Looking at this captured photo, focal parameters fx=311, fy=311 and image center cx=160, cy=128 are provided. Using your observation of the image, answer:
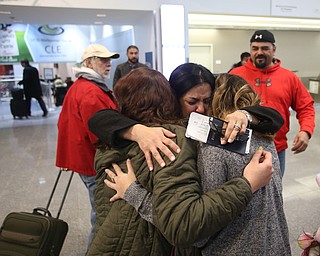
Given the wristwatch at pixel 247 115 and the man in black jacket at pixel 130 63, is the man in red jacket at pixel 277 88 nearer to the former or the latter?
the wristwatch at pixel 247 115

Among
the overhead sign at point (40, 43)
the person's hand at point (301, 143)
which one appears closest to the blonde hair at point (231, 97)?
the person's hand at point (301, 143)

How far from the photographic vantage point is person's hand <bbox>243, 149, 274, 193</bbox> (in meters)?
0.85

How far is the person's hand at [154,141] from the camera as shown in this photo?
2.85 ft

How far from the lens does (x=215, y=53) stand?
9.93 metres

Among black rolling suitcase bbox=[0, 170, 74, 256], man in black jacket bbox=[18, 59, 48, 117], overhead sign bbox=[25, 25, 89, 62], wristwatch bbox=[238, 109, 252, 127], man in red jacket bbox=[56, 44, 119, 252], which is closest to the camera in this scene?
wristwatch bbox=[238, 109, 252, 127]

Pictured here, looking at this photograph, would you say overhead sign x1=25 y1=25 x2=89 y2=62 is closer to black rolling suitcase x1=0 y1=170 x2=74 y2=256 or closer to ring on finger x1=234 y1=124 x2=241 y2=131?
Result: black rolling suitcase x1=0 y1=170 x2=74 y2=256

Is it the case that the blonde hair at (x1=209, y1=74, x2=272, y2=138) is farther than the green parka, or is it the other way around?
the blonde hair at (x1=209, y1=74, x2=272, y2=138)

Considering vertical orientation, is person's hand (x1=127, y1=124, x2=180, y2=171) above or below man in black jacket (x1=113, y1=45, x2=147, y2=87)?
below

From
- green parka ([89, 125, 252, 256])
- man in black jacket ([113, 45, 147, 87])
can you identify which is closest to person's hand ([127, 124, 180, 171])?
green parka ([89, 125, 252, 256])

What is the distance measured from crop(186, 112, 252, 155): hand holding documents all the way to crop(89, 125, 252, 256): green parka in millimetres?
54

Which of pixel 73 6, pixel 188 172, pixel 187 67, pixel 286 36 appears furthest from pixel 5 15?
pixel 286 36

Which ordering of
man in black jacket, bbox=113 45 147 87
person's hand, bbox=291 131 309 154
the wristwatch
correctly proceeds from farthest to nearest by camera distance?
man in black jacket, bbox=113 45 147 87
person's hand, bbox=291 131 309 154
the wristwatch

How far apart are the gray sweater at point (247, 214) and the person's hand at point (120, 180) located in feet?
0.74

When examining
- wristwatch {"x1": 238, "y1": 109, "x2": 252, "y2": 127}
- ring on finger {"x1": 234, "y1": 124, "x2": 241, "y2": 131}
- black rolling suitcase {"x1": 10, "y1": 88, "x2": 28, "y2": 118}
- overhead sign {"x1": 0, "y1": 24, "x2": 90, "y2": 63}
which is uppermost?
overhead sign {"x1": 0, "y1": 24, "x2": 90, "y2": 63}
